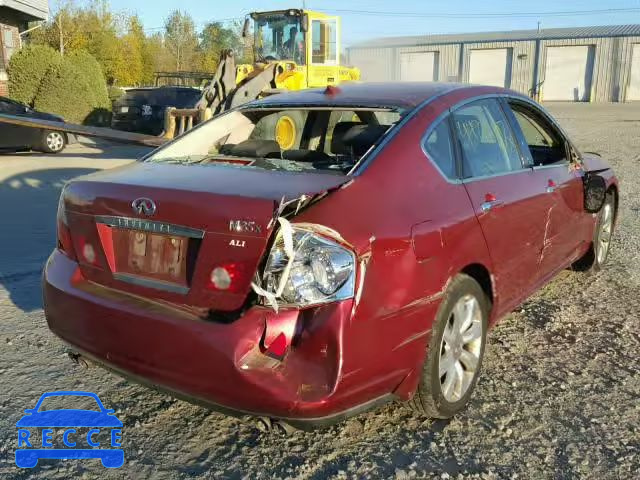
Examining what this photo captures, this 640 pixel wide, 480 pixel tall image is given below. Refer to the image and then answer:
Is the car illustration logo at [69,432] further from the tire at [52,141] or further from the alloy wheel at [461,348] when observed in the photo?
the tire at [52,141]

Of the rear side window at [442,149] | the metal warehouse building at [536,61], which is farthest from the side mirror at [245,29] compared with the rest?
the metal warehouse building at [536,61]

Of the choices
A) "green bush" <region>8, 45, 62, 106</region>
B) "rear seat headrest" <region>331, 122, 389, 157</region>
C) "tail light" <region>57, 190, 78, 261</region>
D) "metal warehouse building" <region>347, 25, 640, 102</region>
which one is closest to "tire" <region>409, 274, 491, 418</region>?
"rear seat headrest" <region>331, 122, 389, 157</region>

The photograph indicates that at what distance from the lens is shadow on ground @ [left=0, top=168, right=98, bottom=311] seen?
17.1 ft

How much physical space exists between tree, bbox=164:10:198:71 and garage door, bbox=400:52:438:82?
58.4 ft

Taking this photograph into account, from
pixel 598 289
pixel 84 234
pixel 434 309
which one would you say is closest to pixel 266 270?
pixel 434 309

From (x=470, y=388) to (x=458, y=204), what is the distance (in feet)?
3.31

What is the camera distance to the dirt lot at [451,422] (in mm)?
2787

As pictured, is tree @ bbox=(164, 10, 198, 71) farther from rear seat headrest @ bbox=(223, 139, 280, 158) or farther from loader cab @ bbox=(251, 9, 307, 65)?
rear seat headrest @ bbox=(223, 139, 280, 158)

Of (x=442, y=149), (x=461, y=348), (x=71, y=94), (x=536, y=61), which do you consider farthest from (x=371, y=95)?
(x=536, y=61)

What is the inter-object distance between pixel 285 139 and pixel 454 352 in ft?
6.76

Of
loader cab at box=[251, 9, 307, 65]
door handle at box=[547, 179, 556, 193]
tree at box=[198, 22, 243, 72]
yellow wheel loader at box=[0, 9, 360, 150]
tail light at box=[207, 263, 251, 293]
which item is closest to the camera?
tail light at box=[207, 263, 251, 293]

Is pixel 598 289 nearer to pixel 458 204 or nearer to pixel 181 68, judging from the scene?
pixel 458 204

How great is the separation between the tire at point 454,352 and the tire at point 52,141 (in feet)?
42.9

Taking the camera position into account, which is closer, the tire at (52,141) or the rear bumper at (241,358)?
the rear bumper at (241,358)
